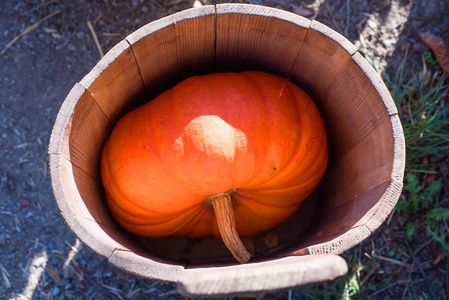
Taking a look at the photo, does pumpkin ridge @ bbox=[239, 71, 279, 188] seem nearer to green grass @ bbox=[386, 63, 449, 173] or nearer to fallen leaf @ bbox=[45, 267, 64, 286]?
green grass @ bbox=[386, 63, 449, 173]

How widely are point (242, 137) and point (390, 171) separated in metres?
0.54

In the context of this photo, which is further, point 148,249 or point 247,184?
A: point 148,249

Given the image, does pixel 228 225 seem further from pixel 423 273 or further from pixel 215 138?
pixel 423 273

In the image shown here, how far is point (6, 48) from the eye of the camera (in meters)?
A: 2.59

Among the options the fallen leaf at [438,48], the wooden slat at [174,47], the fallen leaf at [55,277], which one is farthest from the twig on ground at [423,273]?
the fallen leaf at [55,277]

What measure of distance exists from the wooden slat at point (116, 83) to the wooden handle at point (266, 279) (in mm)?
787

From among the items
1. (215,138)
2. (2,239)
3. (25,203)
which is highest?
(215,138)

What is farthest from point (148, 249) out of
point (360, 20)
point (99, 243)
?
point (360, 20)

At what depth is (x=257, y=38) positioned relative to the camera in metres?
1.74

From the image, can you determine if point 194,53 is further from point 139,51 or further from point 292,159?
point 292,159

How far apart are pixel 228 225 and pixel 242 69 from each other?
2.40 ft

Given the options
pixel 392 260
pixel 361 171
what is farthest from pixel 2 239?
pixel 392 260

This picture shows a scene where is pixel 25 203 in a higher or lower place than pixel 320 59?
lower

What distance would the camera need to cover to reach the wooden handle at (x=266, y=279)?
1.20 metres
